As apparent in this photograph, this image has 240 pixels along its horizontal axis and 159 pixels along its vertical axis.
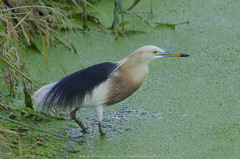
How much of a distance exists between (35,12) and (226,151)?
6.02 ft

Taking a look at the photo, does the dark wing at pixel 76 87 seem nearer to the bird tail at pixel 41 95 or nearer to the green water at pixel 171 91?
the bird tail at pixel 41 95

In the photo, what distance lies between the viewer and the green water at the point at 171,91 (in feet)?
7.33

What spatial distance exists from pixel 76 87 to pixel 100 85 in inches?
5.5

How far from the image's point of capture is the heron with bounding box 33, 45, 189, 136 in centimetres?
235

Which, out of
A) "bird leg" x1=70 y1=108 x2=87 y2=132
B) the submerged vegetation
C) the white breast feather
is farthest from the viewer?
"bird leg" x1=70 y1=108 x2=87 y2=132

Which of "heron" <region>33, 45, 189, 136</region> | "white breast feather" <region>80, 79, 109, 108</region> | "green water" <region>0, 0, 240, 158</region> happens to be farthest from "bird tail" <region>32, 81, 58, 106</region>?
"white breast feather" <region>80, 79, 109, 108</region>

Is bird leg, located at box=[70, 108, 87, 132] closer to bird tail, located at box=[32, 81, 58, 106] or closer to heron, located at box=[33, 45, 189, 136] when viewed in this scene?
heron, located at box=[33, 45, 189, 136]

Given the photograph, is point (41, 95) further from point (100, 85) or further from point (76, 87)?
Result: point (100, 85)

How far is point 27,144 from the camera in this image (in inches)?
86.0

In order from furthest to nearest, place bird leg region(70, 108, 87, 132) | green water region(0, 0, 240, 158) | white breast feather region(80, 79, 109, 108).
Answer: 1. bird leg region(70, 108, 87, 132)
2. white breast feather region(80, 79, 109, 108)
3. green water region(0, 0, 240, 158)

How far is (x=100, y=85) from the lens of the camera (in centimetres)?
236

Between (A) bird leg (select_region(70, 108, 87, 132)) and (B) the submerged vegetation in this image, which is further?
(A) bird leg (select_region(70, 108, 87, 132))

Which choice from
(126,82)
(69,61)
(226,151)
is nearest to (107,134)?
(126,82)

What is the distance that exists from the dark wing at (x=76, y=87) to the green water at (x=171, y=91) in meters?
0.14
